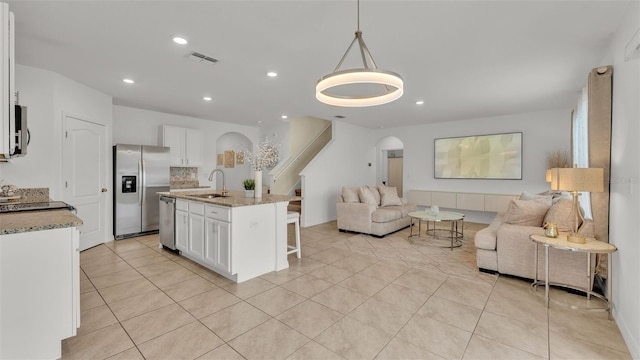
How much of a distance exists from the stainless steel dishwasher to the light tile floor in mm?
451

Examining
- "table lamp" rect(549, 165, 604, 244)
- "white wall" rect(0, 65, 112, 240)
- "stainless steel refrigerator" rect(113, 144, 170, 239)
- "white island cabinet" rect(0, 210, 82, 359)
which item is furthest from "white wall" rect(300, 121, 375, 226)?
"white island cabinet" rect(0, 210, 82, 359)

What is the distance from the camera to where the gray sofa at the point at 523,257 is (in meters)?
2.94

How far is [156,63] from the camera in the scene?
339cm

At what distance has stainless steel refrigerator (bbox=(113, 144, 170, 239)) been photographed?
16.7ft

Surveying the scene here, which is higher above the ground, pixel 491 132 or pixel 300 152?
pixel 491 132

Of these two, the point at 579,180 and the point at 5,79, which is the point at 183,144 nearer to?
the point at 5,79

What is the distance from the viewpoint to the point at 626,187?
2230 mm

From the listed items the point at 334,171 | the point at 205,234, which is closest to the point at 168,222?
the point at 205,234

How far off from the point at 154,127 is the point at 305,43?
4.67 meters

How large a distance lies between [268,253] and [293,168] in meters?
4.45

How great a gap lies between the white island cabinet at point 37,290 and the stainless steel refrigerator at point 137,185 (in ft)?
11.3

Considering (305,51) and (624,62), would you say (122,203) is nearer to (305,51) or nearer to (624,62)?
(305,51)

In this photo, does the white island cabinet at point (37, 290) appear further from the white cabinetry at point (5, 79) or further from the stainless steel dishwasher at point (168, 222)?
the stainless steel dishwasher at point (168, 222)

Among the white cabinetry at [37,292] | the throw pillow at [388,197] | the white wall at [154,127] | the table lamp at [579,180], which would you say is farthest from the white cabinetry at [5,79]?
the throw pillow at [388,197]
